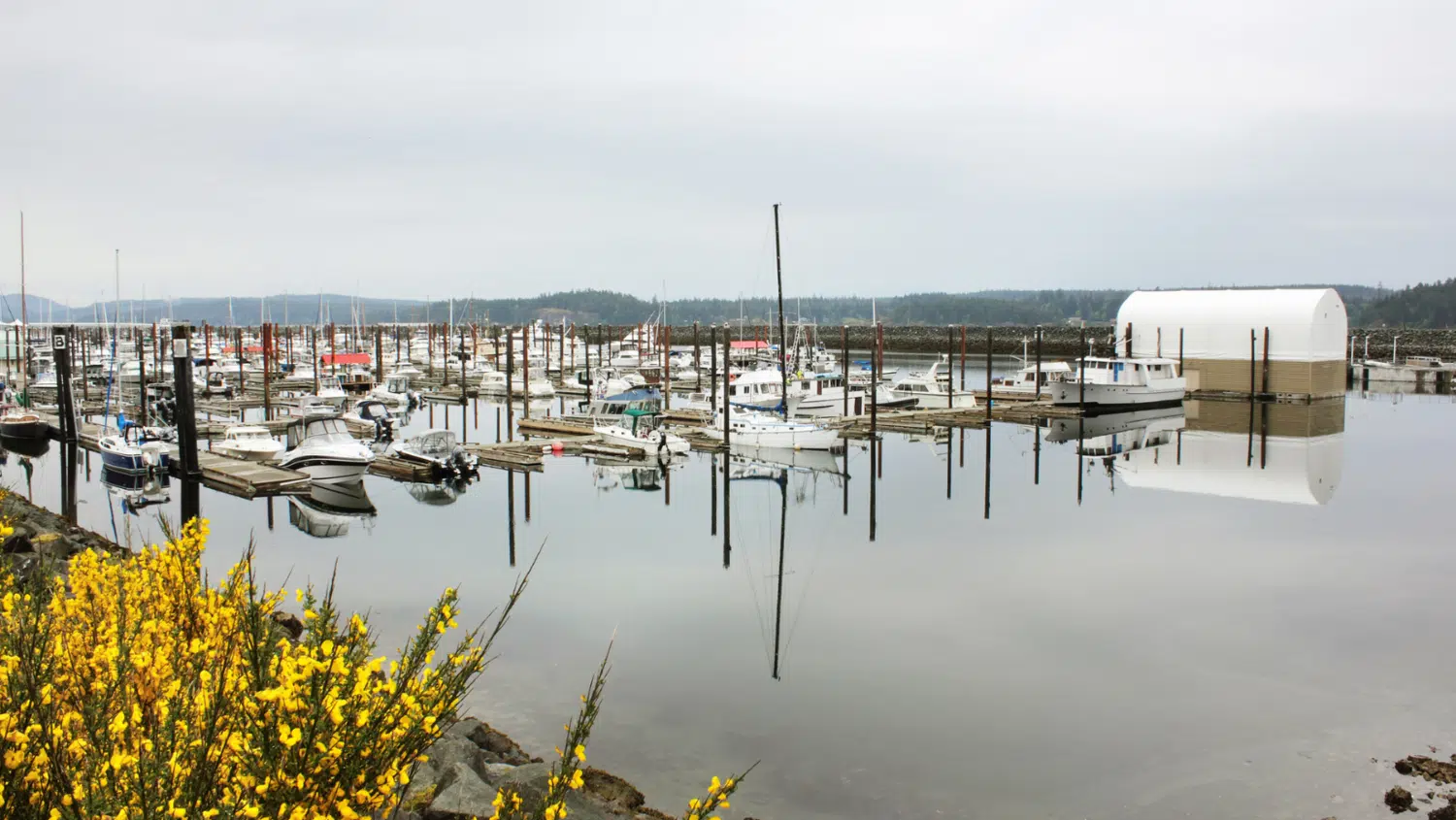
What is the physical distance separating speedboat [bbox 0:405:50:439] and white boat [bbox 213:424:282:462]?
1209 centimetres

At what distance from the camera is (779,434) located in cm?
4103

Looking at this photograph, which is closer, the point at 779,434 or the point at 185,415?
the point at 185,415

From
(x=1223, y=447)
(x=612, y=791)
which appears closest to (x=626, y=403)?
(x=1223, y=447)

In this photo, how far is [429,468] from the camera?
34.8 meters

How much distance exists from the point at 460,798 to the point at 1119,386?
51.3 metres

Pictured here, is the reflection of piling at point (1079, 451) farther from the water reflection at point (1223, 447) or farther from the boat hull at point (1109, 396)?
the boat hull at point (1109, 396)

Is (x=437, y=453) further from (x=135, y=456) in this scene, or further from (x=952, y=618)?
(x=952, y=618)

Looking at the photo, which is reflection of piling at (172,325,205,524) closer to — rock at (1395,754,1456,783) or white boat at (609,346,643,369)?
rock at (1395,754,1456,783)

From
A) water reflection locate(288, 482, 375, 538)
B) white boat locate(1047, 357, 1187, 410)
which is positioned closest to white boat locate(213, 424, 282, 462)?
water reflection locate(288, 482, 375, 538)

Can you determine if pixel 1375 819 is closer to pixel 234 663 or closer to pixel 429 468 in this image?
pixel 234 663

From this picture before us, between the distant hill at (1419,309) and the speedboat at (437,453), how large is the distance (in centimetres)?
15297

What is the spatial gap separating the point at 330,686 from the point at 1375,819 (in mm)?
11188

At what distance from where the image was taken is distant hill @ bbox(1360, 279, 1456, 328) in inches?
5891

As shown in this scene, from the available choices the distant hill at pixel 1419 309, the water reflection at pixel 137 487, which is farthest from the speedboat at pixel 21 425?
the distant hill at pixel 1419 309
